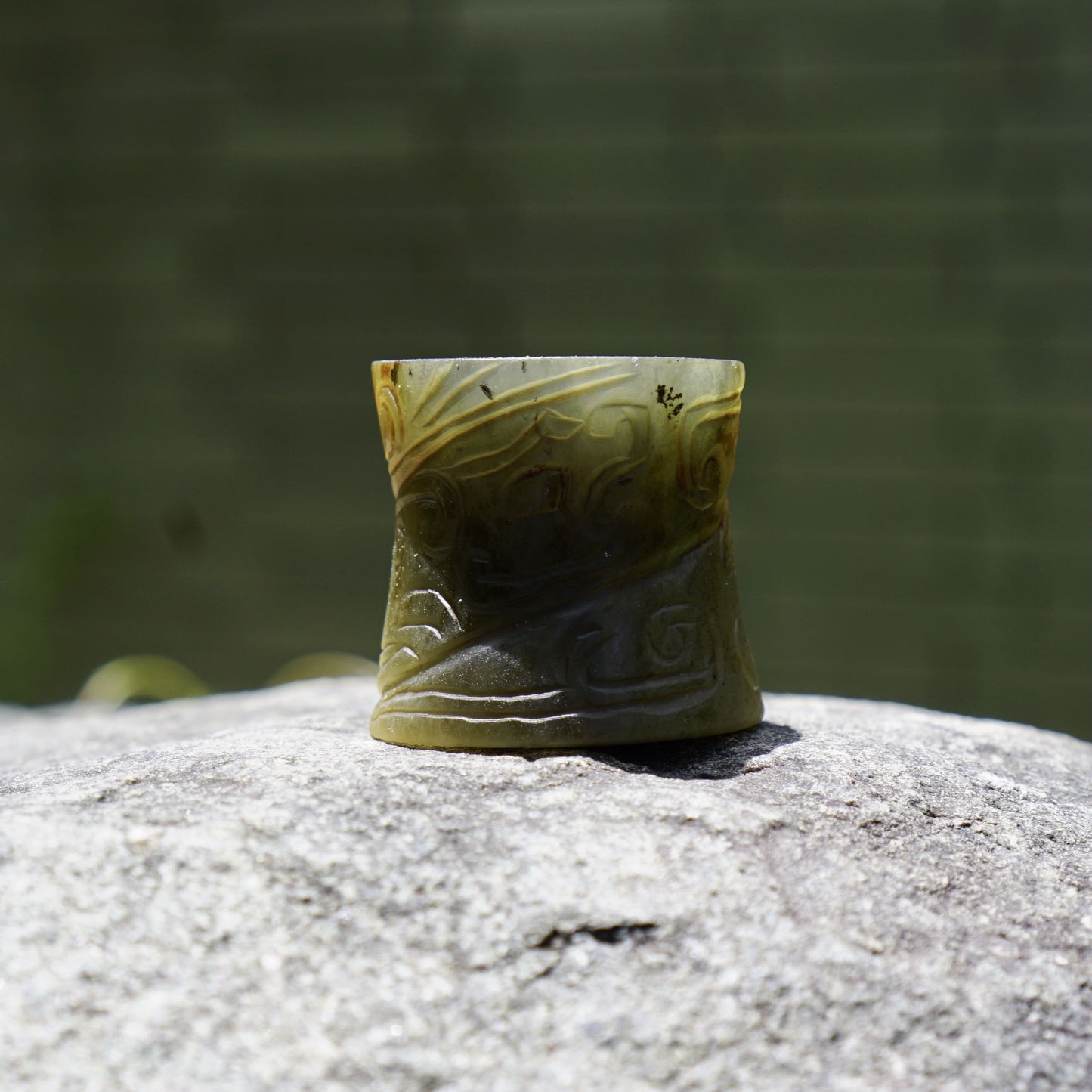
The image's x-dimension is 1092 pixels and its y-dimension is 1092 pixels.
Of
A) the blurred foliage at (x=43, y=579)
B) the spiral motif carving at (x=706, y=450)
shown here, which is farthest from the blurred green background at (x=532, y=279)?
the spiral motif carving at (x=706, y=450)

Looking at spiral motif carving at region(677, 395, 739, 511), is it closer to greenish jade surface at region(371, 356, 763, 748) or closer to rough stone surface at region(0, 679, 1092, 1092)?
greenish jade surface at region(371, 356, 763, 748)

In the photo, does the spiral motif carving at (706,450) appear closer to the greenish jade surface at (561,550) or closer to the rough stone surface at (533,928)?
the greenish jade surface at (561,550)

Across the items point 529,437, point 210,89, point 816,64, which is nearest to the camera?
point 529,437

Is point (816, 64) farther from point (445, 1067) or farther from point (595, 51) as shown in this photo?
point (445, 1067)

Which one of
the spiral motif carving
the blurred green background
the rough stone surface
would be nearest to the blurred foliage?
the blurred green background

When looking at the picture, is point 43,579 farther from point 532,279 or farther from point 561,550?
point 561,550

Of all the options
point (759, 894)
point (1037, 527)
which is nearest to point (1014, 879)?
point (759, 894)

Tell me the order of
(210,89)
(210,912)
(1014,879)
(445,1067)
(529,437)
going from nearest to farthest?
1. (445,1067)
2. (210,912)
3. (1014,879)
4. (529,437)
5. (210,89)
